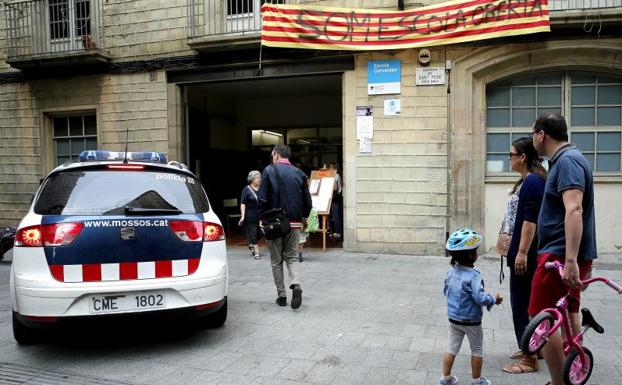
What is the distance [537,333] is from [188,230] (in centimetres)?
289

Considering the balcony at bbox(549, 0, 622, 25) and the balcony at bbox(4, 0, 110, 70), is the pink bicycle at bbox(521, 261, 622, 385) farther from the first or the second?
the balcony at bbox(4, 0, 110, 70)

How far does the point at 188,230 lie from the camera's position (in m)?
4.45

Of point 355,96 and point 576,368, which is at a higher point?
point 355,96

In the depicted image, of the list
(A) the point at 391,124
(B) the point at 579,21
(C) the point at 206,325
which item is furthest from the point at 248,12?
(C) the point at 206,325

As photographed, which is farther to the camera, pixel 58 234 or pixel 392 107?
pixel 392 107

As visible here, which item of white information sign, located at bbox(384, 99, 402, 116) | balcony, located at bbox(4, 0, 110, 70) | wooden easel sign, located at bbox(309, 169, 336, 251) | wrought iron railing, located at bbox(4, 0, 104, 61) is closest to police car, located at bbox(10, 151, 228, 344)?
wooden easel sign, located at bbox(309, 169, 336, 251)

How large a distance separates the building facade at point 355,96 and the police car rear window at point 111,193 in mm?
5742

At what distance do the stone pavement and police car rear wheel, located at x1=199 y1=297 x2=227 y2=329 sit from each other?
0.08m

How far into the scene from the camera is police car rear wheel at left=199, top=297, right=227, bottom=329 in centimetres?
505

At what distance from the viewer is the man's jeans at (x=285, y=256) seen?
5.92 m

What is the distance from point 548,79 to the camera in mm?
9641

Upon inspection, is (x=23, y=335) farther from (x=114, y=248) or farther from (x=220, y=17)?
(x=220, y=17)

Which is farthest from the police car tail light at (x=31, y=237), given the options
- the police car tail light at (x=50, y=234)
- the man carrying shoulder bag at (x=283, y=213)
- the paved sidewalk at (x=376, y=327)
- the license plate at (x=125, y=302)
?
the man carrying shoulder bag at (x=283, y=213)

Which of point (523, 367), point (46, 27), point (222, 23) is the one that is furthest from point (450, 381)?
point (46, 27)
